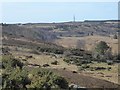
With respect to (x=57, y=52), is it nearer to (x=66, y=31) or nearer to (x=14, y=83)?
(x=14, y=83)

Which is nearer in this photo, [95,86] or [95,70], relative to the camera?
[95,86]

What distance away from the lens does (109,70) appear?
51.2 m

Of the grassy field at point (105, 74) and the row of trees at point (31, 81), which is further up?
the row of trees at point (31, 81)

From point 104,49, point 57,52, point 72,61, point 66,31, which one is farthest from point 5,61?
point 66,31

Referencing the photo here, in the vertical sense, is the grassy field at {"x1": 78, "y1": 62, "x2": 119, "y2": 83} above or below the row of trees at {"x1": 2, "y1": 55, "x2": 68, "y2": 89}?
below

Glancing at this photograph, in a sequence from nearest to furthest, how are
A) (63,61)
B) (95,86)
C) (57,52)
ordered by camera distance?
(95,86) → (63,61) → (57,52)

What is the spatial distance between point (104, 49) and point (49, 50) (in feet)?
42.6

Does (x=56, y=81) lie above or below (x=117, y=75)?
above

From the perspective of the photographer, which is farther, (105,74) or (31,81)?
(105,74)

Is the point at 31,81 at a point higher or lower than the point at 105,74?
higher

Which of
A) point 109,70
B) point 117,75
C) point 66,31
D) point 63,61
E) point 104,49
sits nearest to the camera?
point 117,75

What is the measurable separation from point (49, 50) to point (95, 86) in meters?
36.9

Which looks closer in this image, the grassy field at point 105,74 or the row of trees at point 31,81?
the row of trees at point 31,81

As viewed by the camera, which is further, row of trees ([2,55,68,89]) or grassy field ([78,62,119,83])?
grassy field ([78,62,119,83])
